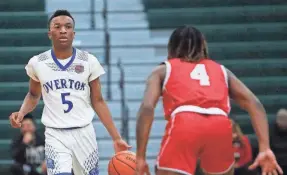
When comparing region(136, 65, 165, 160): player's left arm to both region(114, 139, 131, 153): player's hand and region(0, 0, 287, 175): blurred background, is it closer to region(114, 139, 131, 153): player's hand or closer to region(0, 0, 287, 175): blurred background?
region(114, 139, 131, 153): player's hand

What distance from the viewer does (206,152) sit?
6586 millimetres

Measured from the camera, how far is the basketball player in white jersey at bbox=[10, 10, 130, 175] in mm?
8281

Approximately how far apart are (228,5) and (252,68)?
5.46 ft

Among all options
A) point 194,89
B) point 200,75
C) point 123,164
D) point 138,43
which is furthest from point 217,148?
point 138,43

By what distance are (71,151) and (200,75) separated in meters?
2.05

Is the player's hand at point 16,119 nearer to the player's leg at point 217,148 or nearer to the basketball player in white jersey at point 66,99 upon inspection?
the basketball player in white jersey at point 66,99

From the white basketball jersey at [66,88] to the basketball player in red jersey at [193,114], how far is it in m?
1.75

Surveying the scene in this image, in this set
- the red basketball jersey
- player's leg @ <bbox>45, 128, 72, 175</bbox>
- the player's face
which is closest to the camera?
the red basketball jersey

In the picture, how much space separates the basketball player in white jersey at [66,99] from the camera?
828 centimetres

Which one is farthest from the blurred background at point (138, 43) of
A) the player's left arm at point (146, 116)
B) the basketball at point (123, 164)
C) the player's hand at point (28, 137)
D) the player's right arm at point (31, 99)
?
the player's left arm at point (146, 116)

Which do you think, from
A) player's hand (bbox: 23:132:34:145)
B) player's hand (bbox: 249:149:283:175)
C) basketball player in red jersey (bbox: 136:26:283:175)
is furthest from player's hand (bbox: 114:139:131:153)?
player's hand (bbox: 23:132:34:145)

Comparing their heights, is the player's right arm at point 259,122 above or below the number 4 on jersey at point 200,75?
below

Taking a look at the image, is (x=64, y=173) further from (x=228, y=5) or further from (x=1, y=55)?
(x=228, y=5)

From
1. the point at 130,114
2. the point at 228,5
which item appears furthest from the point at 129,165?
the point at 228,5
